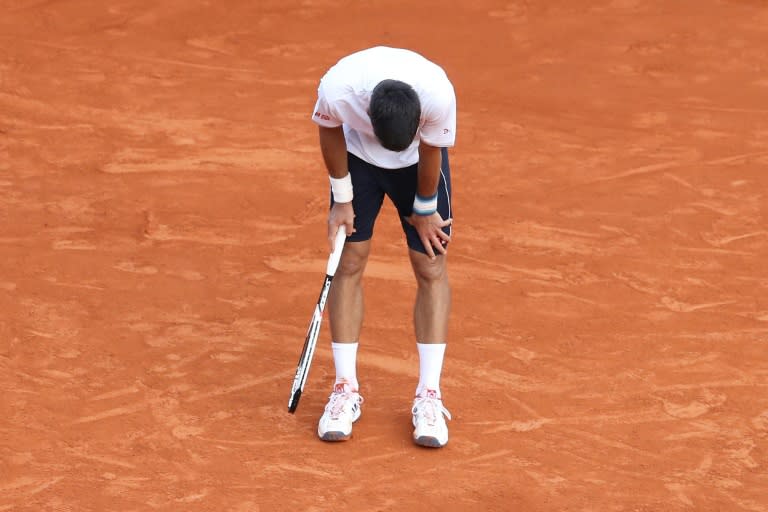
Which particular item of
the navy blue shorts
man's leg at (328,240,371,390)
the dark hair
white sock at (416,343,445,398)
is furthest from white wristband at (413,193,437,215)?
white sock at (416,343,445,398)

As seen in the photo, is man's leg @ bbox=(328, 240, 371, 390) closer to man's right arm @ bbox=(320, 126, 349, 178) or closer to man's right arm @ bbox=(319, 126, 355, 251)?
man's right arm @ bbox=(319, 126, 355, 251)

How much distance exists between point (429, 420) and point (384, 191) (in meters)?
1.00

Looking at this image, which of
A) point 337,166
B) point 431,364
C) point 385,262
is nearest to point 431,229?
point 337,166

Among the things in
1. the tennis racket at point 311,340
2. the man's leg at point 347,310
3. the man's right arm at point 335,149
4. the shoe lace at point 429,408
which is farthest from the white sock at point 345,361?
the man's right arm at point 335,149

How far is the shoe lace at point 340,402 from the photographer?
17.3ft

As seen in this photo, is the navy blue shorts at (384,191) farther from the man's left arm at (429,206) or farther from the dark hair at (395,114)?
the dark hair at (395,114)

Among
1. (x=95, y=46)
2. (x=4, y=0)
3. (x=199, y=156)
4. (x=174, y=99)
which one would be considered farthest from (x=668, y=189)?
(x=4, y=0)

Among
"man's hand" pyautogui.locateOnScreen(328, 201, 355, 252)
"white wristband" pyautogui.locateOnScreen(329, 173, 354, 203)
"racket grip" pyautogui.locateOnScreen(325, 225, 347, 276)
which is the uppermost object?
"white wristband" pyautogui.locateOnScreen(329, 173, 354, 203)

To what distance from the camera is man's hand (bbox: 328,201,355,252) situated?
5.15 meters

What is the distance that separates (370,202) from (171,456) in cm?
136

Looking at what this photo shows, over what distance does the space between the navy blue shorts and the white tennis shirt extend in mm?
278

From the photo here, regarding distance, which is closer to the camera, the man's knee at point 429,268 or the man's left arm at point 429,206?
the man's left arm at point 429,206

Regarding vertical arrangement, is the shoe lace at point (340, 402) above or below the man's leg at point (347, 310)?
below

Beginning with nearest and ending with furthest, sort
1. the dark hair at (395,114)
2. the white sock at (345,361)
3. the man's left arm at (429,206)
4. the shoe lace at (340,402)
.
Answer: the dark hair at (395,114)
the man's left arm at (429,206)
the shoe lace at (340,402)
the white sock at (345,361)
